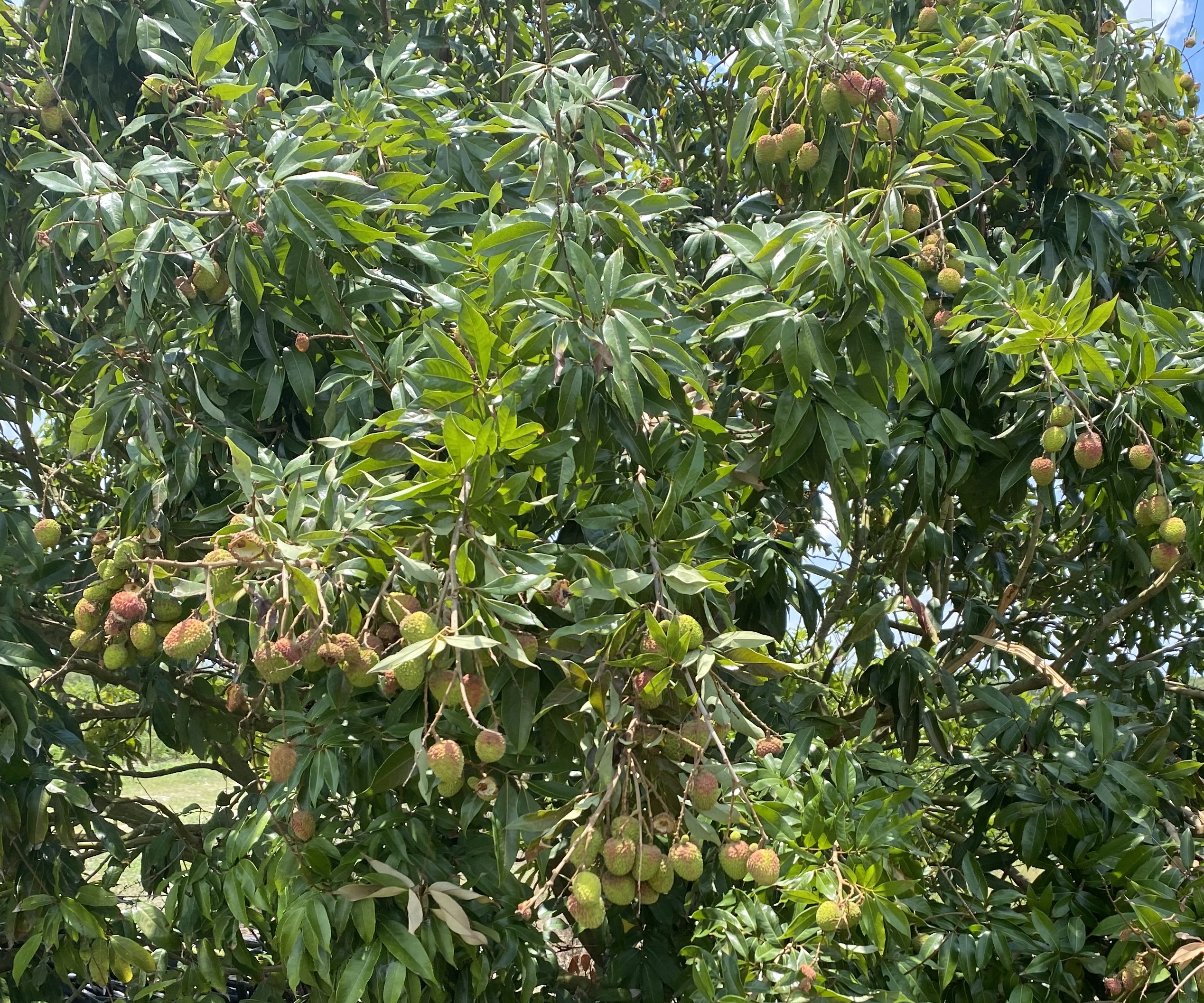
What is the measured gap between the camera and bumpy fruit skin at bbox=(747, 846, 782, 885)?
1.26 meters

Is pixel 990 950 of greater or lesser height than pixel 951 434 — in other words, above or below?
below

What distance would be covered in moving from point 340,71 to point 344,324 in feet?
2.76

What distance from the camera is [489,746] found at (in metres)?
1.25

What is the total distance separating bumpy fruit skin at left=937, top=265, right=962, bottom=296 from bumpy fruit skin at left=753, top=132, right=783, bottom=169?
1.18 ft

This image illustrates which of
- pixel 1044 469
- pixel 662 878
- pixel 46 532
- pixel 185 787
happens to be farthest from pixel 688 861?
pixel 185 787

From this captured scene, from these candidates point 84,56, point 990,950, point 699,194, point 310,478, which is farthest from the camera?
point 699,194

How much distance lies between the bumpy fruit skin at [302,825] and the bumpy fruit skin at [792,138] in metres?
1.35

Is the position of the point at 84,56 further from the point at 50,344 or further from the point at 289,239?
the point at 289,239

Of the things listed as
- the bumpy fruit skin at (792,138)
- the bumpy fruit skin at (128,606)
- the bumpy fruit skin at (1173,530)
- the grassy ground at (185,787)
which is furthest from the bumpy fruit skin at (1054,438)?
the grassy ground at (185,787)

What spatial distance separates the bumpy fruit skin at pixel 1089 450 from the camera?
5.60 feet

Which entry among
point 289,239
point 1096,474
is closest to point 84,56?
point 289,239

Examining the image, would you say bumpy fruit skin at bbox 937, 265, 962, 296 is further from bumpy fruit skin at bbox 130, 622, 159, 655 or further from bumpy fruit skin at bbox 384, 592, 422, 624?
bumpy fruit skin at bbox 130, 622, 159, 655

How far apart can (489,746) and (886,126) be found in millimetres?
1169

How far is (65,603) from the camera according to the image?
110 inches
